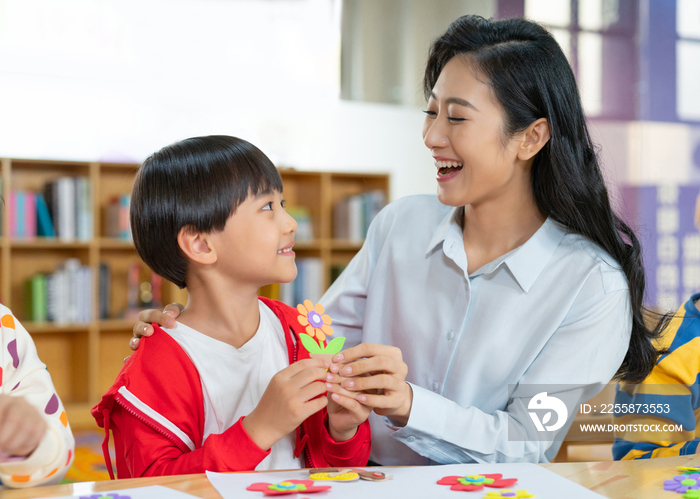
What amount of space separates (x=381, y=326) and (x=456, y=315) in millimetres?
205

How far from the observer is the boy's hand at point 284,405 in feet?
3.57

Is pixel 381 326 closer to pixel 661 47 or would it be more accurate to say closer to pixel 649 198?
pixel 649 198

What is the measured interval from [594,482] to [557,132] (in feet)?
2.69

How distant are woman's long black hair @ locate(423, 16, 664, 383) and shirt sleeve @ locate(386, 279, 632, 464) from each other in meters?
0.09

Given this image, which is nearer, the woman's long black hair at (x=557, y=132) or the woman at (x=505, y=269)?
the woman at (x=505, y=269)

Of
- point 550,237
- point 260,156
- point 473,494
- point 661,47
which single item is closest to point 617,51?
point 661,47

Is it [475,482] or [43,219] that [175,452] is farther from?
[43,219]

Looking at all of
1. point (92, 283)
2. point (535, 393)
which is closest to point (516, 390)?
point (535, 393)

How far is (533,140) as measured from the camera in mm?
1540

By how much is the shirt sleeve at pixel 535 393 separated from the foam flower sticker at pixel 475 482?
25 centimetres

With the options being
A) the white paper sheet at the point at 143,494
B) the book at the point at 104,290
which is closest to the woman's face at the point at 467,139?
the white paper sheet at the point at 143,494

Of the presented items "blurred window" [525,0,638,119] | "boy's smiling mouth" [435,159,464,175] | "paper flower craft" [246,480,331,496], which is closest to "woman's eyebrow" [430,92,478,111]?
"boy's smiling mouth" [435,159,464,175]

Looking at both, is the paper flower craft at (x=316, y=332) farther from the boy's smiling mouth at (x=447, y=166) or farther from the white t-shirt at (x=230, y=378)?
the boy's smiling mouth at (x=447, y=166)

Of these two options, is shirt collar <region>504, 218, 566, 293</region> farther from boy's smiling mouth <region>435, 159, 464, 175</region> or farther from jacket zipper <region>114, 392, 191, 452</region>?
jacket zipper <region>114, 392, 191, 452</region>
